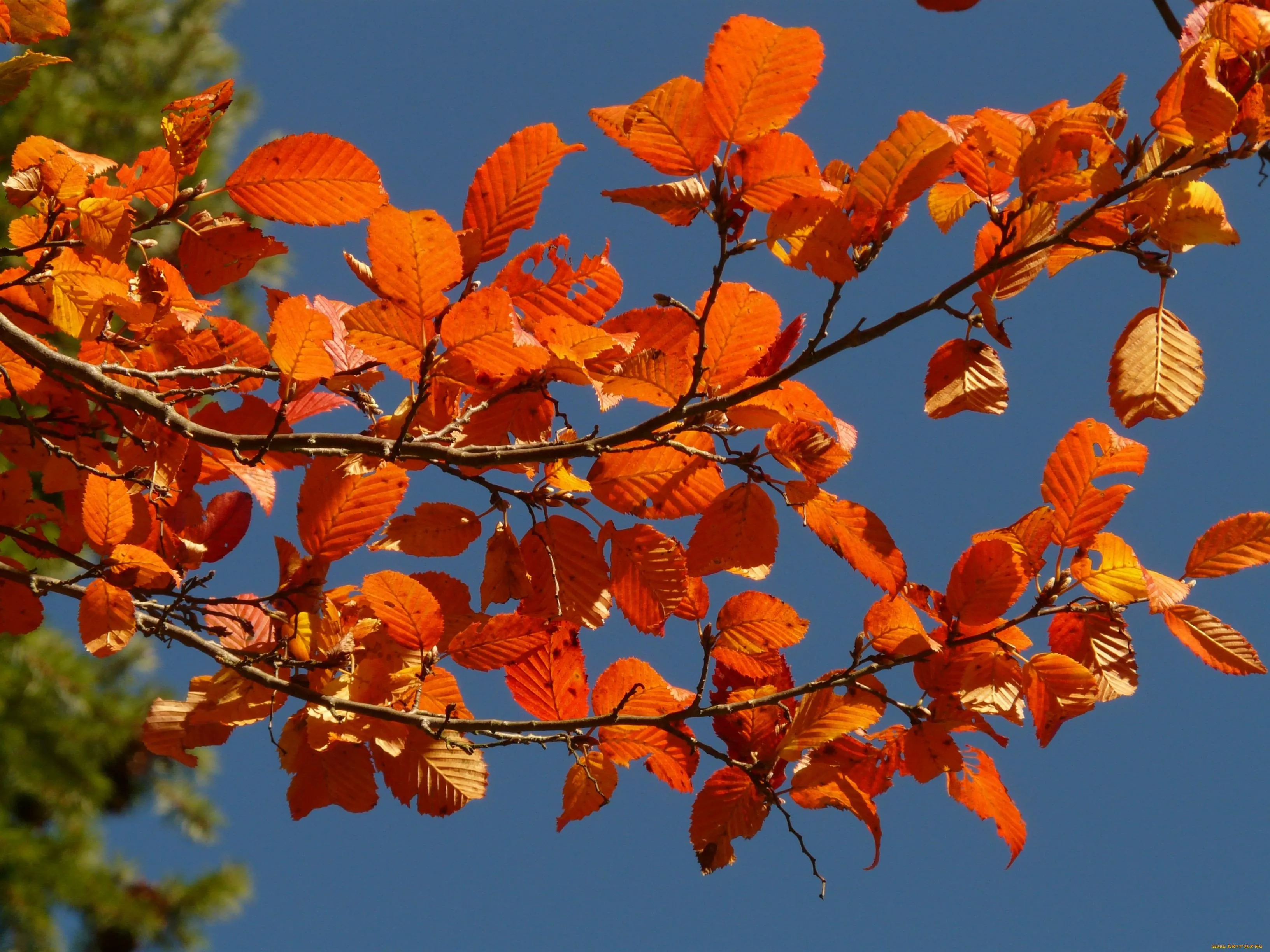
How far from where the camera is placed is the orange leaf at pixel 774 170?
2.91ft

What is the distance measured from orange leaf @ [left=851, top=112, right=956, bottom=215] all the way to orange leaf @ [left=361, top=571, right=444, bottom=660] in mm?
658

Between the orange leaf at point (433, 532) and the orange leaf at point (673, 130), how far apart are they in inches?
22.2

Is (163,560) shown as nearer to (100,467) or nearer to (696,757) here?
(100,467)

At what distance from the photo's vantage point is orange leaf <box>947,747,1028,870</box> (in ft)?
3.95

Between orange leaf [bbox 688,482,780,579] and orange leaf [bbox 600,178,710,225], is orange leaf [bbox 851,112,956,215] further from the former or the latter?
orange leaf [bbox 688,482,780,579]

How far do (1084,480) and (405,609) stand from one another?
80 cm

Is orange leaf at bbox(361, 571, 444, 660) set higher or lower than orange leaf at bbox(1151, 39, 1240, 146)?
lower

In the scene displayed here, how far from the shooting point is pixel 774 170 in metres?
0.89

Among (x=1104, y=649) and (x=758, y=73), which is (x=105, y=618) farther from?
(x=1104, y=649)

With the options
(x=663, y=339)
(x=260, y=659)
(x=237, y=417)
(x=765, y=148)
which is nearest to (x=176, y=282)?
(x=237, y=417)

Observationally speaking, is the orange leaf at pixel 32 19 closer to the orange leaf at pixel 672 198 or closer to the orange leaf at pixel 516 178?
the orange leaf at pixel 516 178

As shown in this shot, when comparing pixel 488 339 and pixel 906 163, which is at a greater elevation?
pixel 906 163

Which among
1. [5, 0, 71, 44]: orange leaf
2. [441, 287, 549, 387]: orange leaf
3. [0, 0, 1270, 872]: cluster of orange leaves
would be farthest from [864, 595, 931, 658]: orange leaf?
[5, 0, 71, 44]: orange leaf

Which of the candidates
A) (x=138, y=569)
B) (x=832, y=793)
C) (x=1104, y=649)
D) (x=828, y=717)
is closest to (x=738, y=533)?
(x=828, y=717)
